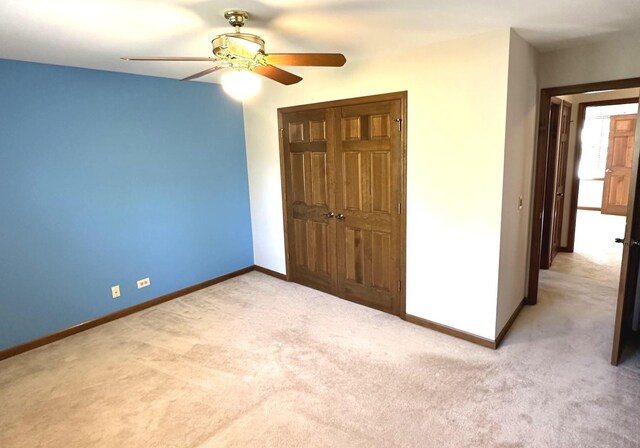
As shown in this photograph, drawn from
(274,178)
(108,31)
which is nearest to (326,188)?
(274,178)

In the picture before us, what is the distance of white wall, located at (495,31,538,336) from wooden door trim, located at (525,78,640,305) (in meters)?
0.11

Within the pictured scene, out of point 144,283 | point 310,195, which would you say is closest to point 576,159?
point 310,195

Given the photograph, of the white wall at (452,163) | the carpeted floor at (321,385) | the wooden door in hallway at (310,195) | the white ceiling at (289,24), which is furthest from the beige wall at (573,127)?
the wooden door in hallway at (310,195)

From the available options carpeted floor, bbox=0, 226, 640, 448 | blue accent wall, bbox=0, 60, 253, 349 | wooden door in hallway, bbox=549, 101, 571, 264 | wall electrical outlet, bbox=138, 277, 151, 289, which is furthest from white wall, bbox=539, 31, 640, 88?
wall electrical outlet, bbox=138, 277, 151, 289

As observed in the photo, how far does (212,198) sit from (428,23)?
2950 millimetres

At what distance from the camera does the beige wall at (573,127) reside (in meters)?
4.64

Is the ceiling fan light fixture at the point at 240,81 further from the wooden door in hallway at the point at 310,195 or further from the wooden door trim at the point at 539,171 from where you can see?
the wooden door trim at the point at 539,171

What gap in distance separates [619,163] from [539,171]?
571 cm

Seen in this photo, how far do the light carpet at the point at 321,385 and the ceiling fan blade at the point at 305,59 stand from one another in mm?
2045

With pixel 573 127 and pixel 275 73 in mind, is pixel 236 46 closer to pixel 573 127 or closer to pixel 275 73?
pixel 275 73

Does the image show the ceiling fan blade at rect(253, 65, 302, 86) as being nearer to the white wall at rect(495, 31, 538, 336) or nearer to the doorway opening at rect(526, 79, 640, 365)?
the white wall at rect(495, 31, 538, 336)

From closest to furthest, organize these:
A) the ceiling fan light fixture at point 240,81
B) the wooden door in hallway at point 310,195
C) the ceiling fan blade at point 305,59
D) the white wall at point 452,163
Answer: the ceiling fan blade at point 305,59 < the ceiling fan light fixture at point 240,81 < the white wall at point 452,163 < the wooden door in hallway at point 310,195

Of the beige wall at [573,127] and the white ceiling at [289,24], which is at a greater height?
the white ceiling at [289,24]

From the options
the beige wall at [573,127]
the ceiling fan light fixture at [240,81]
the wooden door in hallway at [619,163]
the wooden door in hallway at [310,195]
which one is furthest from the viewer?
the wooden door in hallway at [619,163]
